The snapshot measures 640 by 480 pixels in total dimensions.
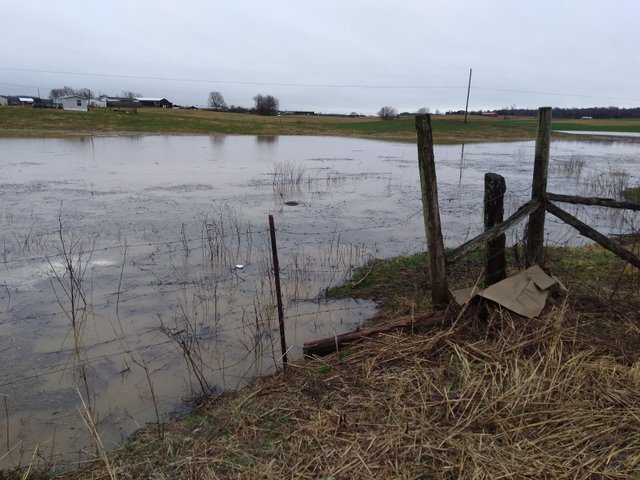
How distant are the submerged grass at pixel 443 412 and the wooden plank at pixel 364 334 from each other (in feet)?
0.37

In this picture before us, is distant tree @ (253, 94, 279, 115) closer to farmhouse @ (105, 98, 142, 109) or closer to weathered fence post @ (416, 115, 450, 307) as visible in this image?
farmhouse @ (105, 98, 142, 109)

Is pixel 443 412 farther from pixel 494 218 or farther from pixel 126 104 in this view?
pixel 126 104

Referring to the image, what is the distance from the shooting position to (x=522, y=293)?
507 centimetres

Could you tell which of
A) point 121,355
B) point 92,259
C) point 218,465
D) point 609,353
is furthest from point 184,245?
point 609,353

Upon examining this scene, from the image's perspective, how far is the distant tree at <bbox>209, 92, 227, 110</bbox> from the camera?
5344 inches

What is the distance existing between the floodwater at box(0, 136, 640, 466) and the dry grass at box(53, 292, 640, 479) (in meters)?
0.90

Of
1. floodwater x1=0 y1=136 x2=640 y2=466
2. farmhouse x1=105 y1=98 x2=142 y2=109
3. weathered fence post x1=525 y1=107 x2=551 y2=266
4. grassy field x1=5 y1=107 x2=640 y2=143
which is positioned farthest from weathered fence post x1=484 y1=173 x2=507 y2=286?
farmhouse x1=105 y1=98 x2=142 y2=109

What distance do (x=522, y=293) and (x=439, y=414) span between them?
1954 millimetres

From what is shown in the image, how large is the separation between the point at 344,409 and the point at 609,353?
8.09 feet

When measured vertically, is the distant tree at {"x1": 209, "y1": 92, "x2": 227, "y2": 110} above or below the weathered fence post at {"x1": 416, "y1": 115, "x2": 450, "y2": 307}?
above

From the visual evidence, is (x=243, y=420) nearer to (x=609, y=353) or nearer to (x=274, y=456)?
(x=274, y=456)

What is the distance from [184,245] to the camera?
33.9 ft

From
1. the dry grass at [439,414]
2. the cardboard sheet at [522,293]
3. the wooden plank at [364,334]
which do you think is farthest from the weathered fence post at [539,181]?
the wooden plank at [364,334]

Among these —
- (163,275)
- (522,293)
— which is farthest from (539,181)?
(163,275)
